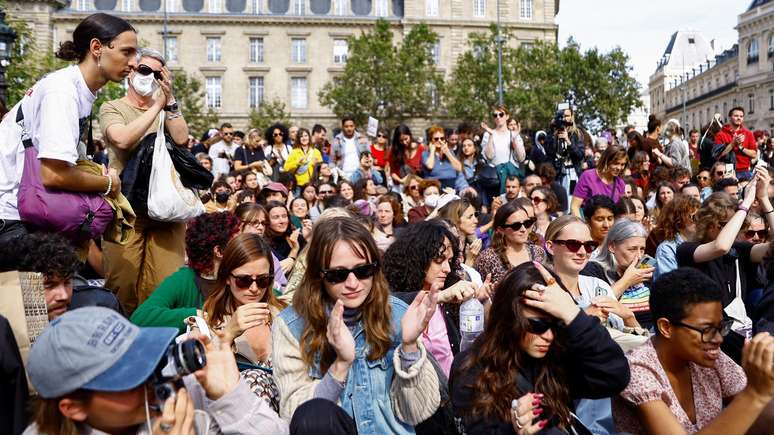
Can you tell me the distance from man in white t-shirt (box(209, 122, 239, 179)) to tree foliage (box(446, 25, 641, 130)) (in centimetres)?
3785

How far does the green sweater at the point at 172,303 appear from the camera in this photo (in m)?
5.02

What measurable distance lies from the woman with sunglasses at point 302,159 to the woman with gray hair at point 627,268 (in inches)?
343

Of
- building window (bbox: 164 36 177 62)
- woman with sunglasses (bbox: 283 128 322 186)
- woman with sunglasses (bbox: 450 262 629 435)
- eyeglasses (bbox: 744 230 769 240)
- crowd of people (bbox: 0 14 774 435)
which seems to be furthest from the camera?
building window (bbox: 164 36 177 62)

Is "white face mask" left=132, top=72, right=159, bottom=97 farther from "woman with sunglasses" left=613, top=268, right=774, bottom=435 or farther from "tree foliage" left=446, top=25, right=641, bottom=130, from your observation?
"tree foliage" left=446, top=25, right=641, bottom=130

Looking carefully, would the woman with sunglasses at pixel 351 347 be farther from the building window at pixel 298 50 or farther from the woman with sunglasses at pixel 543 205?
the building window at pixel 298 50

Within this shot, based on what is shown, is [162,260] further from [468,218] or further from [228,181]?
[228,181]

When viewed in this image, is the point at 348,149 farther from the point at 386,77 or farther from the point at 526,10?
the point at 526,10

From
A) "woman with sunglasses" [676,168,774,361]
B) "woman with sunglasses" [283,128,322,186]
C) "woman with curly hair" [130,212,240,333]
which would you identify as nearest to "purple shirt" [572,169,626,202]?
"woman with sunglasses" [676,168,774,361]

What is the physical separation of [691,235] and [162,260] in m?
4.80

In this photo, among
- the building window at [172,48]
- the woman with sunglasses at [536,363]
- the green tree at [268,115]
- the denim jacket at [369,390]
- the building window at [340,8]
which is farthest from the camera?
the building window at [340,8]

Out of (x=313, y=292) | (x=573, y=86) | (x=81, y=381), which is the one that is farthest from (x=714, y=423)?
(x=573, y=86)

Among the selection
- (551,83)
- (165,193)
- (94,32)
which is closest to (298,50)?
(551,83)

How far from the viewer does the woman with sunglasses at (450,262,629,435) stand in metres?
3.52

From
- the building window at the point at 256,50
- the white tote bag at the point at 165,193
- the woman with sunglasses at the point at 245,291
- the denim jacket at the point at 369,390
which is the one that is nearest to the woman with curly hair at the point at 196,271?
the white tote bag at the point at 165,193
